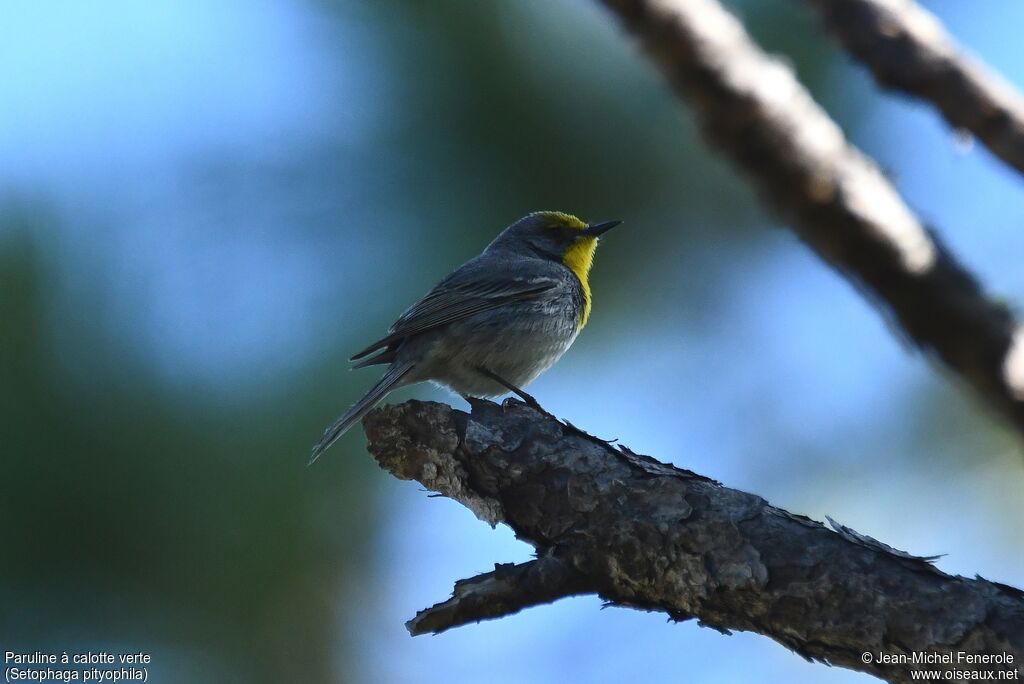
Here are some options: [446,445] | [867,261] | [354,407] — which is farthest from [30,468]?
[867,261]

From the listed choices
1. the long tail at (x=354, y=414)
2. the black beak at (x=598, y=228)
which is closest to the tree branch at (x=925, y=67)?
the long tail at (x=354, y=414)

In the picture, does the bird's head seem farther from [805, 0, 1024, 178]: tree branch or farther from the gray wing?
[805, 0, 1024, 178]: tree branch

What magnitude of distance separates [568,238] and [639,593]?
4.52 m

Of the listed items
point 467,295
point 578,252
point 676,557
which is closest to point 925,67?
point 676,557

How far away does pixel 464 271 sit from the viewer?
7305mm

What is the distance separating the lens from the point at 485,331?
681 cm

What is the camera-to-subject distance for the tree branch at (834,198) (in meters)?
1.46

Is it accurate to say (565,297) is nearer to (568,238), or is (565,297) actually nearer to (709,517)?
(568,238)

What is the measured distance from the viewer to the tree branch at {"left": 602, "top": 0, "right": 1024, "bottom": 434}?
1457 millimetres

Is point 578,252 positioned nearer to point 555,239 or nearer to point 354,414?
point 555,239

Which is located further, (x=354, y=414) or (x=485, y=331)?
Result: (x=485, y=331)

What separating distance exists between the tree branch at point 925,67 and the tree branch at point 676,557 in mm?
1887

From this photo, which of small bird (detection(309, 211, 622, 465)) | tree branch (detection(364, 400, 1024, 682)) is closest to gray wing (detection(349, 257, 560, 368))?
small bird (detection(309, 211, 622, 465))

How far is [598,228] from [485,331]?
147 cm
